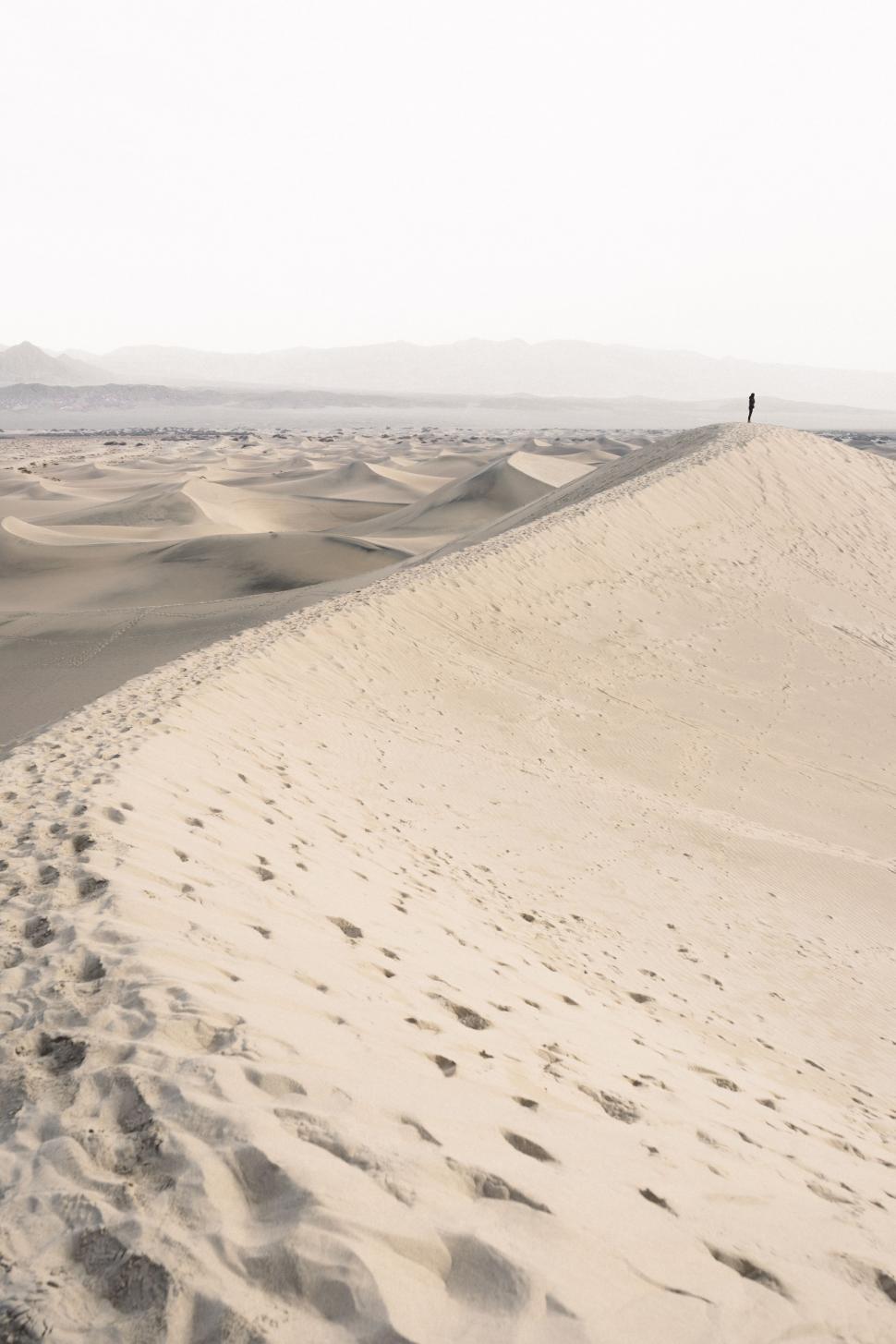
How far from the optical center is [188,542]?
78.1 ft

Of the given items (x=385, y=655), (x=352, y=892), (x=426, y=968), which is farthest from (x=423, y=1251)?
(x=385, y=655)

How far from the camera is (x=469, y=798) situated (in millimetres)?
8508

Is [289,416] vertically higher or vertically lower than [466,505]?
higher

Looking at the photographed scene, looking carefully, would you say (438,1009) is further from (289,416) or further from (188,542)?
(289,416)

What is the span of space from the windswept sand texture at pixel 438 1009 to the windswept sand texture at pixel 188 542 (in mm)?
3641

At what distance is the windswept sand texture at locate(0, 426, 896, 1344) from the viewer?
7.73ft

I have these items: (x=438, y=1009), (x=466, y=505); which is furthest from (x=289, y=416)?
(x=438, y=1009)

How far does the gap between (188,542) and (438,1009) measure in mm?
21504

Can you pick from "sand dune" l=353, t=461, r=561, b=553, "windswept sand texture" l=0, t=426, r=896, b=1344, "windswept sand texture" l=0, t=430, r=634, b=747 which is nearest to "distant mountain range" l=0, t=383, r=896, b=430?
"windswept sand texture" l=0, t=430, r=634, b=747

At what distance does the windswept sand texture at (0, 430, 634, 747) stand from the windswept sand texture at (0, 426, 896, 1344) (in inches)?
143

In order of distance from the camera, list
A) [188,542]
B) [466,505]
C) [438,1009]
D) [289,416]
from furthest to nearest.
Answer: [289,416] → [466,505] → [188,542] → [438,1009]

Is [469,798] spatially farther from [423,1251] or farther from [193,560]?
[193,560]

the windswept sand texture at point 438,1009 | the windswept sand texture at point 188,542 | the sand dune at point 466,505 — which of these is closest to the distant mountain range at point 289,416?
the windswept sand texture at point 188,542

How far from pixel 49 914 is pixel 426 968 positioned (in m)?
1.85
